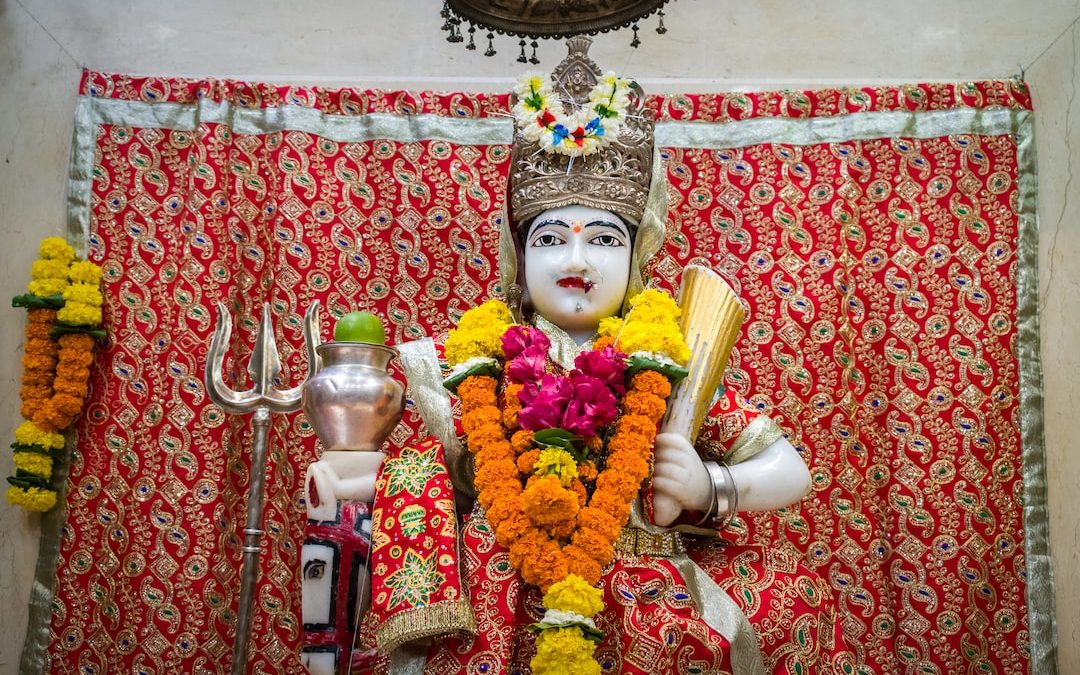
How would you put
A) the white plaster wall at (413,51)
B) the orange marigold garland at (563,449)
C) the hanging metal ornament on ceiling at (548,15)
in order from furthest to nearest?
the white plaster wall at (413,51)
the hanging metal ornament on ceiling at (548,15)
the orange marigold garland at (563,449)

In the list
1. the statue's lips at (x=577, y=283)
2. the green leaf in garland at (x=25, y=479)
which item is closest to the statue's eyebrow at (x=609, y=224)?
the statue's lips at (x=577, y=283)

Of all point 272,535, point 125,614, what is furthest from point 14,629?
point 272,535

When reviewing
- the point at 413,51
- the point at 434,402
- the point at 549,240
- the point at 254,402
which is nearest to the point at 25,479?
the point at 254,402

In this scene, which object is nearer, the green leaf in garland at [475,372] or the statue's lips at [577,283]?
the green leaf in garland at [475,372]

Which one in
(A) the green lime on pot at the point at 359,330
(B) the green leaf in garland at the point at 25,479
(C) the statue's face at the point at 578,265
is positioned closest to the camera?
(A) the green lime on pot at the point at 359,330

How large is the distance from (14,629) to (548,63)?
9.16 ft

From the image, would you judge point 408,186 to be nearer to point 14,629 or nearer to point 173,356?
point 173,356

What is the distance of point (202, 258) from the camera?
3.77 metres

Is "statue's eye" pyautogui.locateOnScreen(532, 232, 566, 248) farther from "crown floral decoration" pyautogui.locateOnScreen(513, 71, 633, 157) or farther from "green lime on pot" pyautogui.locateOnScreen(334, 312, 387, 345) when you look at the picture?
"green lime on pot" pyautogui.locateOnScreen(334, 312, 387, 345)

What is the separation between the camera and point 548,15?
331cm

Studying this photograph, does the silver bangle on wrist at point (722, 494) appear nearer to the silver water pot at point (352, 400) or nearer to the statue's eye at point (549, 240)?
the statue's eye at point (549, 240)

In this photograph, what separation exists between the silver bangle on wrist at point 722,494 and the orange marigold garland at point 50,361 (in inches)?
86.4

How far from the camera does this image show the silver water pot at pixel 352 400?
2746mm

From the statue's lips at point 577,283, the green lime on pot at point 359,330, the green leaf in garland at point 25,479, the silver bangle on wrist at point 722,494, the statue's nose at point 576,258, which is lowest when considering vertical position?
the green leaf in garland at point 25,479
